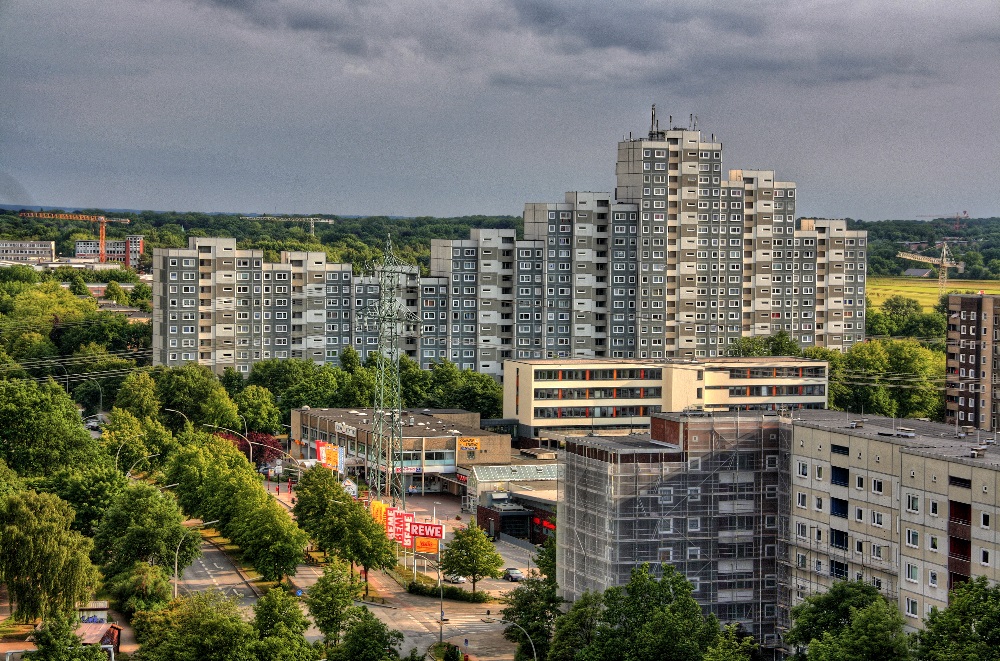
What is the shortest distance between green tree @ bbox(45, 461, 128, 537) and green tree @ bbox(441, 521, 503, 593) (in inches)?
534

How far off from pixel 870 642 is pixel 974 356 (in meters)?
52.7

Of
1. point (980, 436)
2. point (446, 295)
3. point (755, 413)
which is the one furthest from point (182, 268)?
point (980, 436)

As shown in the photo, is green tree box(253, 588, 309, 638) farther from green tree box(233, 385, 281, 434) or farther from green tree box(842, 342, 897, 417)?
green tree box(842, 342, 897, 417)

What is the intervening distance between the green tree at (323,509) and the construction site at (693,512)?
41.5ft

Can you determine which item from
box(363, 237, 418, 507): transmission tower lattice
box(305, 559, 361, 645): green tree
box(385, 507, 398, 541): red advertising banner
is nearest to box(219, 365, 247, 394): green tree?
box(363, 237, 418, 507): transmission tower lattice

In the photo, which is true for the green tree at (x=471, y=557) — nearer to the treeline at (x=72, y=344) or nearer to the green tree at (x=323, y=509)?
the green tree at (x=323, y=509)

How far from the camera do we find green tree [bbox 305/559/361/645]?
44781 millimetres

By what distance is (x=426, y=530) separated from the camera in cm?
5609

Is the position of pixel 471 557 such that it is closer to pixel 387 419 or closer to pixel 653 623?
pixel 653 623

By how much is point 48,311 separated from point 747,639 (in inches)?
3733

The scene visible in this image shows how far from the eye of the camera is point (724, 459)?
147 feet

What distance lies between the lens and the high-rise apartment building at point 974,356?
81875mm

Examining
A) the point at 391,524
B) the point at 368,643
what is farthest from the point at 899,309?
the point at 368,643

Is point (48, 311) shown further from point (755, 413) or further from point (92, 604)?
point (755, 413)
